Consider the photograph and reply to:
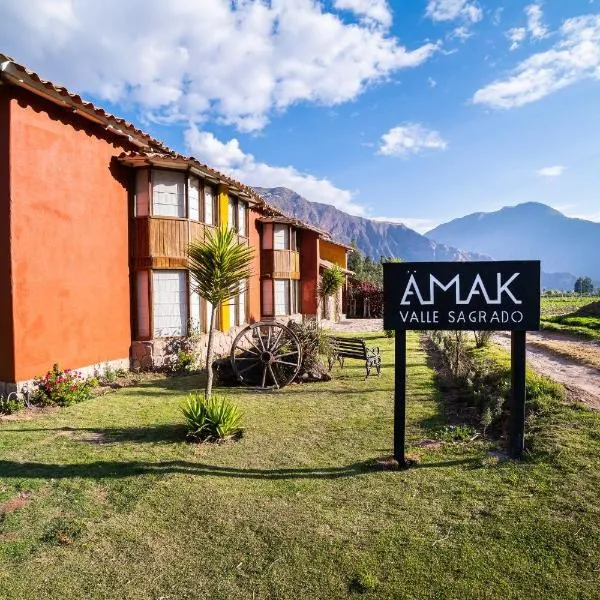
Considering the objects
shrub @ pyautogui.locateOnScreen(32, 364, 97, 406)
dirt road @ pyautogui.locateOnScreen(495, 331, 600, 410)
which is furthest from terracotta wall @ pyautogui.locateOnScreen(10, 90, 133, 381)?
dirt road @ pyautogui.locateOnScreen(495, 331, 600, 410)

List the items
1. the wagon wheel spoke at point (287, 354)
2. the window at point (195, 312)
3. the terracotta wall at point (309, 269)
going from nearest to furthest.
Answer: the wagon wheel spoke at point (287, 354) → the window at point (195, 312) → the terracotta wall at point (309, 269)

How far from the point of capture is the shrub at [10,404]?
27.6ft

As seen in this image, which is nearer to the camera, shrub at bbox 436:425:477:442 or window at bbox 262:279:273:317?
shrub at bbox 436:425:477:442

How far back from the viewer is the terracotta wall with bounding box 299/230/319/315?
2527 centimetres

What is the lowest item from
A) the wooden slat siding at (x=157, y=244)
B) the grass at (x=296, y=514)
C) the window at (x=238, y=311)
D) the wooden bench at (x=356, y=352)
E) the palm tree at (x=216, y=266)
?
the grass at (x=296, y=514)

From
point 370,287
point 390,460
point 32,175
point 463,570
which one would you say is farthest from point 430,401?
point 370,287

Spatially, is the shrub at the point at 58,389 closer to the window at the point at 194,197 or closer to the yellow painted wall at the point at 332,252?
the window at the point at 194,197

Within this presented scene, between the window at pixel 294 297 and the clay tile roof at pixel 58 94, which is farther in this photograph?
the window at pixel 294 297

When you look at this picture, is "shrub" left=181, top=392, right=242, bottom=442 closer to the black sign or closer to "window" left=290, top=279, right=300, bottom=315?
the black sign

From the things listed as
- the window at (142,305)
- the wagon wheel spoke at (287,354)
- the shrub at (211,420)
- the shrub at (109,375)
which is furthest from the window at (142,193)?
the shrub at (211,420)

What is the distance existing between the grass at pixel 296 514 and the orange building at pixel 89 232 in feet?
9.52

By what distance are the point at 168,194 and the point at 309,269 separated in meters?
13.6

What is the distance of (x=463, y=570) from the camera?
12.0ft

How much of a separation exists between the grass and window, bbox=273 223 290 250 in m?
14.2
